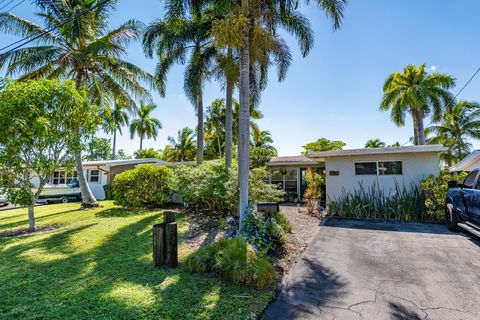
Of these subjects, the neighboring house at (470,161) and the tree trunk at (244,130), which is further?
the neighboring house at (470,161)

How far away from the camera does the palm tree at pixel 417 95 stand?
1891cm

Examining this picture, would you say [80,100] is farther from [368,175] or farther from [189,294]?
[368,175]

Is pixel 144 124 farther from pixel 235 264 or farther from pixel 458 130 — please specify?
pixel 458 130

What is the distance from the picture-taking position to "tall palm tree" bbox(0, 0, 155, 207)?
1143 centimetres

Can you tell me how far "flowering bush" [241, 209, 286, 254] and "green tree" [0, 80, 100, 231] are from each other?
6140 millimetres

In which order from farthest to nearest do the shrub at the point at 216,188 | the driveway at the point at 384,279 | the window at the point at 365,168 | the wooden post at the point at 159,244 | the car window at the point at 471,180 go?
the window at the point at 365,168
the shrub at the point at 216,188
the car window at the point at 471,180
the wooden post at the point at 159,244
the driveway at the point at 384,279

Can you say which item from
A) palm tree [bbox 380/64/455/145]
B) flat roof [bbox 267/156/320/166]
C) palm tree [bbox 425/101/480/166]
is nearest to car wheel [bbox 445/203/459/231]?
flat roof [bbox 267/156/320/166]

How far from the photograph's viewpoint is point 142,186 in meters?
11.3

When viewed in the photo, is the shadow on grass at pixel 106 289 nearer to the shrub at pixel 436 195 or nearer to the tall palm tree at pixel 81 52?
the tall palm tree at pixel 81 52

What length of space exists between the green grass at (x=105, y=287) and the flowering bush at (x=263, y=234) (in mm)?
1457

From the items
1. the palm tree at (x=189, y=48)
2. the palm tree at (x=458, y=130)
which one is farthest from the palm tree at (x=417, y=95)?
the palm tree at (x=189, y=48)

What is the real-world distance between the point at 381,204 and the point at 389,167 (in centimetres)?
181

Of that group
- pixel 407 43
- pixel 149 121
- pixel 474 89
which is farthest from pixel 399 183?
pixel 149 121

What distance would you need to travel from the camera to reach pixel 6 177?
7.85 m
